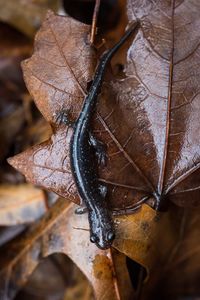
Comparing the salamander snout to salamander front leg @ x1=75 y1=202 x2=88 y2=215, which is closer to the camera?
the salamander snout

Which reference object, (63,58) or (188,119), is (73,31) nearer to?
(63,58)

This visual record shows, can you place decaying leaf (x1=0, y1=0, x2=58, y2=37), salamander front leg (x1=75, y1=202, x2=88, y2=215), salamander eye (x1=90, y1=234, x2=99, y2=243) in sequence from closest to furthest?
salamander eye (x1=90, y1=234, x2=99, y2=243)
salamander front leg (x1=75, y1=202, x2=88, y2=215)
decaying leaf (x1=0, y1=0, x2=58, y2=37)

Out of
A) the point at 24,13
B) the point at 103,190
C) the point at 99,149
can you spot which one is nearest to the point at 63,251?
the point at 103,190

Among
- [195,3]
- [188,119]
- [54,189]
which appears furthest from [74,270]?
[195,3]

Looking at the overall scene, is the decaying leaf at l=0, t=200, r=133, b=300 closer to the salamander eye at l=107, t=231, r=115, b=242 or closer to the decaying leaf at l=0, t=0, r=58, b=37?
the salamander eye at l=107, t=231, r=115, b=242

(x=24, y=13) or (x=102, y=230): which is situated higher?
(x=24, y=13)

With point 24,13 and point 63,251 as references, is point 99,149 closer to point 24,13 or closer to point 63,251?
point 63,251

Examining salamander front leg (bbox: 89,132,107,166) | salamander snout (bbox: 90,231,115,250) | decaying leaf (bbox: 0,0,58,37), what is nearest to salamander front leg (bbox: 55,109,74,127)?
salamander front leg (bbox: 89,132,107,166)
